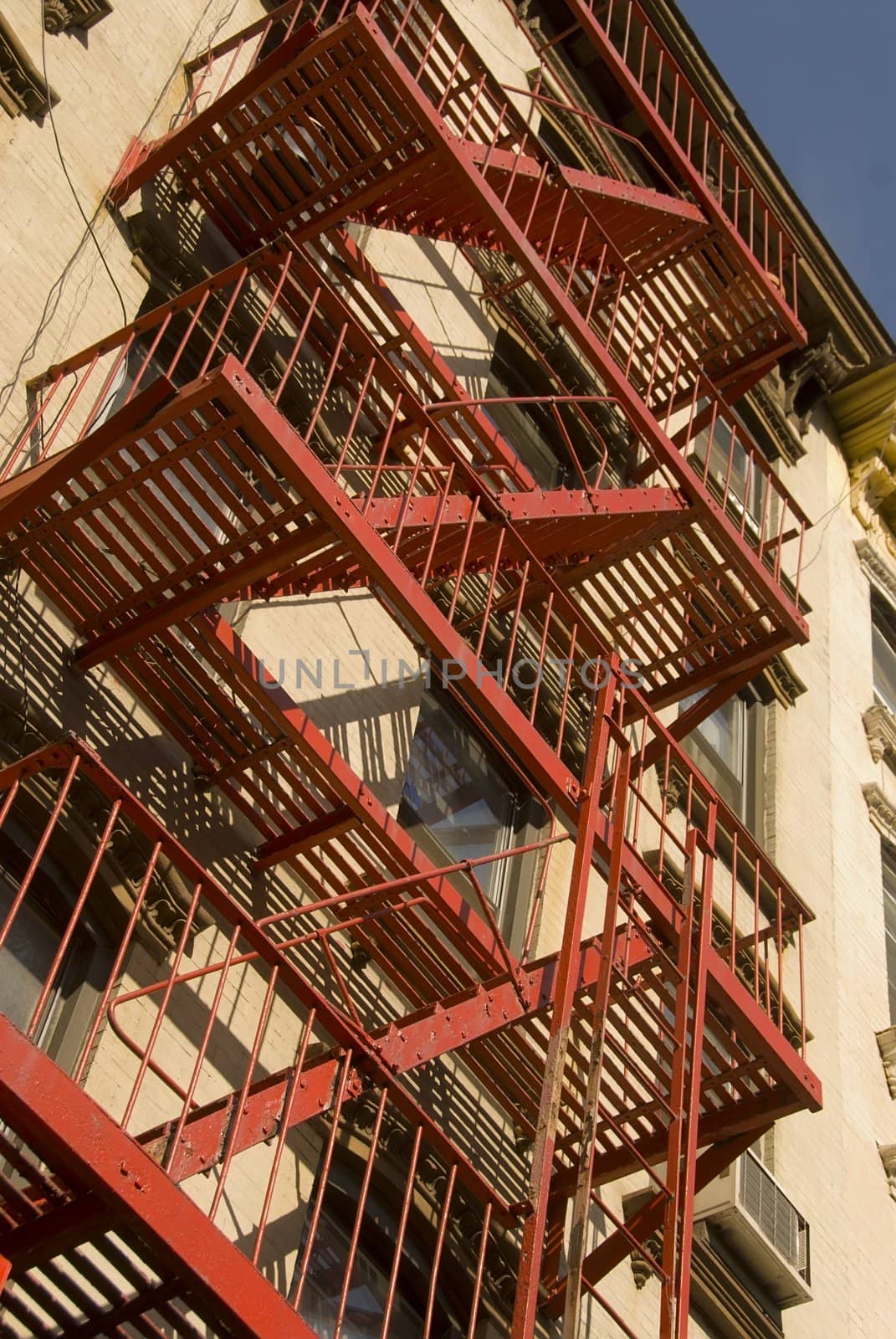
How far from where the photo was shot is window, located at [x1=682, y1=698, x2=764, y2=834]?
14.6m

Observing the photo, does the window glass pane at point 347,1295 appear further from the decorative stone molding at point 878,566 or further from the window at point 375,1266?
the decorative stone molding at point 878,566

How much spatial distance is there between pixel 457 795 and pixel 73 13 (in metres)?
5.44

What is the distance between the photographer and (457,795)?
36.8 ft

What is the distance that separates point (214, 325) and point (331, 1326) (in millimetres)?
5869

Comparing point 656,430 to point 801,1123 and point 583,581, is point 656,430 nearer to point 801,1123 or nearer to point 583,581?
point 583,581

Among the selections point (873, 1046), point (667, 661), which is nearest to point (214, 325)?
point (667, 661)

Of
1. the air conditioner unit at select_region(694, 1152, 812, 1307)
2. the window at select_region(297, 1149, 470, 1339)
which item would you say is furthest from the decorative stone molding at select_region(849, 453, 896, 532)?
the window at select_region(297, 1149, 470, 1339)

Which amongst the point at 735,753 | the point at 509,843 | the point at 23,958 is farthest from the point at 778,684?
the point at 23,958

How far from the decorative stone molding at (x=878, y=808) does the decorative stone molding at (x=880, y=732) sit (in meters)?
0.60

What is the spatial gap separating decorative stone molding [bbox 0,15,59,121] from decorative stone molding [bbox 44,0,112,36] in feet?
2.07

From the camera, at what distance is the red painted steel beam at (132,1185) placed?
16.4ft

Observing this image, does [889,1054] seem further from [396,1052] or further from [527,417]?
[396,1052]

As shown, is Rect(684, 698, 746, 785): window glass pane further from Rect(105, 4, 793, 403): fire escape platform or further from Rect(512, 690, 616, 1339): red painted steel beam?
Rect(512, 690, 616, 1339): red painted steel beam

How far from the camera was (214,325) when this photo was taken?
10.7 meters
